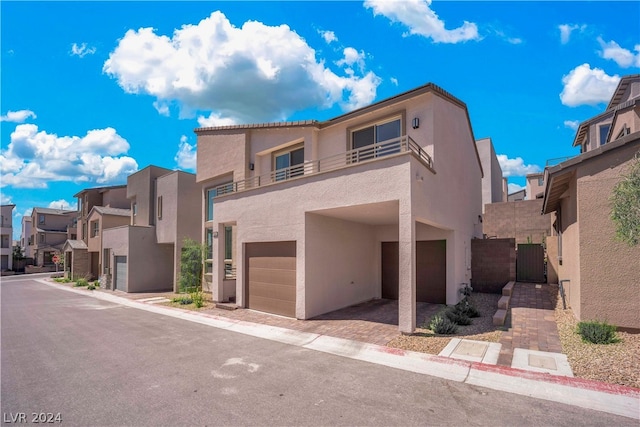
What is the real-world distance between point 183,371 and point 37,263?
2213 inches

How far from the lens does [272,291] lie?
12492 millimetres

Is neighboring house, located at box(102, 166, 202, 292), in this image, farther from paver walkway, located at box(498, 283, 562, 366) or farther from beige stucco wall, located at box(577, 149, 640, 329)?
beige stucco wall, located at box(577, 149, 640, 329)

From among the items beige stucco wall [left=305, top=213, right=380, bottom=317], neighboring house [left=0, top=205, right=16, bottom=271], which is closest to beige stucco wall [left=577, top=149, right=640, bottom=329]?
beige stucco wall [left=305, top=213, right=380, bottom=317]

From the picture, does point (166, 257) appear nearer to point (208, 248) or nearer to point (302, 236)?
point (208, 248)

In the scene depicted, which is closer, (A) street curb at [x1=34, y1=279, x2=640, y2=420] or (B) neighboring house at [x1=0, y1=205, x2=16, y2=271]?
(A) street curb at [x1=34, y1=279, x2=640, y2=420]

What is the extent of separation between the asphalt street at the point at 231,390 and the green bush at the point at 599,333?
325 centimetres

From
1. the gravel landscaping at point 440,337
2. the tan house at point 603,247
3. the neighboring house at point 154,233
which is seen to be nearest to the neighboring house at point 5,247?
the neighboring house at point 154,233

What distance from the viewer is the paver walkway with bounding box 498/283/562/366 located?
766 cm

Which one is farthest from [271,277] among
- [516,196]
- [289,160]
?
[516,196]

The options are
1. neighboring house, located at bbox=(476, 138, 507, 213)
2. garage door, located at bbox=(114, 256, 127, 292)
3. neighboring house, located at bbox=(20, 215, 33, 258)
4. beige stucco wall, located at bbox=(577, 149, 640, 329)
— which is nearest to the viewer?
beige stucco wall, located at bbox=(577, 149, 640, 329)

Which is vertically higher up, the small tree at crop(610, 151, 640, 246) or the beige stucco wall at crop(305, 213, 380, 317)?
the small tree at crop(610, 151, 640, 246)

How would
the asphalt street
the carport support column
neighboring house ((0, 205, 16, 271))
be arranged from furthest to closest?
neighboring house ((0, 205, 16, 271))
the carport support column
the asphalt street

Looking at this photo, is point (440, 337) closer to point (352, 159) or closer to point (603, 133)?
point (352, 159)

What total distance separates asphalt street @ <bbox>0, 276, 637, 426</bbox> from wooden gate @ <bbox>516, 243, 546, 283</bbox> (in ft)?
44.8
